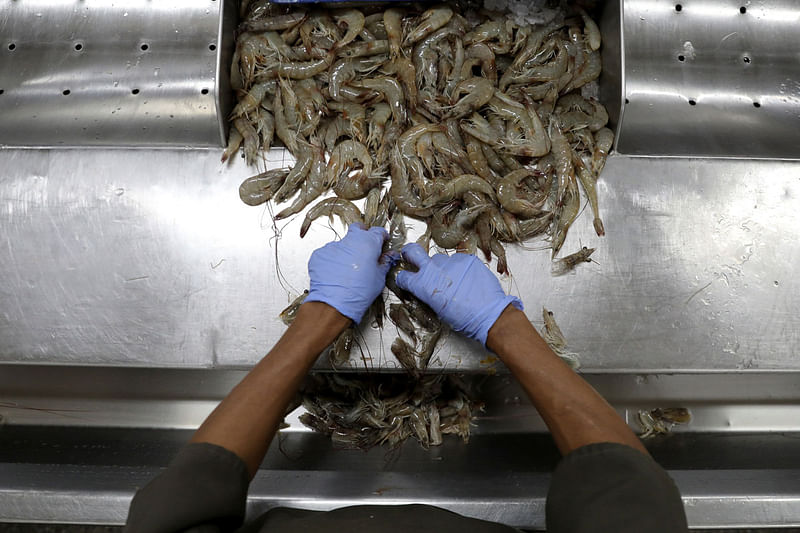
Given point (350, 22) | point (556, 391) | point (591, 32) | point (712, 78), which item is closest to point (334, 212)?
point (350, 22)

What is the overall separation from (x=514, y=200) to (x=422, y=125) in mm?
428

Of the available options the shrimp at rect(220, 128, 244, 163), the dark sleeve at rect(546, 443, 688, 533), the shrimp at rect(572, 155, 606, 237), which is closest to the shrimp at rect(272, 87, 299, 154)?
the shrimp at rect(220, 128, 244, 163)

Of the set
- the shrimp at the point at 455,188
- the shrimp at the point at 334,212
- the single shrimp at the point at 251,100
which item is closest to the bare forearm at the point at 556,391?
the shrimp at the point at 455,188

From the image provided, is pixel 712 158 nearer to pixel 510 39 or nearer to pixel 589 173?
pixel 589 173

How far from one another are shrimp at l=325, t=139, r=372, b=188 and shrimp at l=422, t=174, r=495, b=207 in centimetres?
25

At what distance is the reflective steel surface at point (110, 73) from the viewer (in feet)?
6.75

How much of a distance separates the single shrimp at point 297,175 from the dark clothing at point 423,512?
930 mm

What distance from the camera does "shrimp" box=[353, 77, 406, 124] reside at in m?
1.96

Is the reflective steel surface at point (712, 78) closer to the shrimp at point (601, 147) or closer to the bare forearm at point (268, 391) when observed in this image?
the shrimp at point (601, 147)

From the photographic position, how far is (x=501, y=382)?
2.36 m

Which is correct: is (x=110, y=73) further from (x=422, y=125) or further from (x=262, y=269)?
(x=422, y=125)

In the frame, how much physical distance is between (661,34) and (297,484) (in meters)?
2.22

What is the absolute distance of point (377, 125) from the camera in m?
1.95

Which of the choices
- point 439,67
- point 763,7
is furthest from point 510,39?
point 763,7
